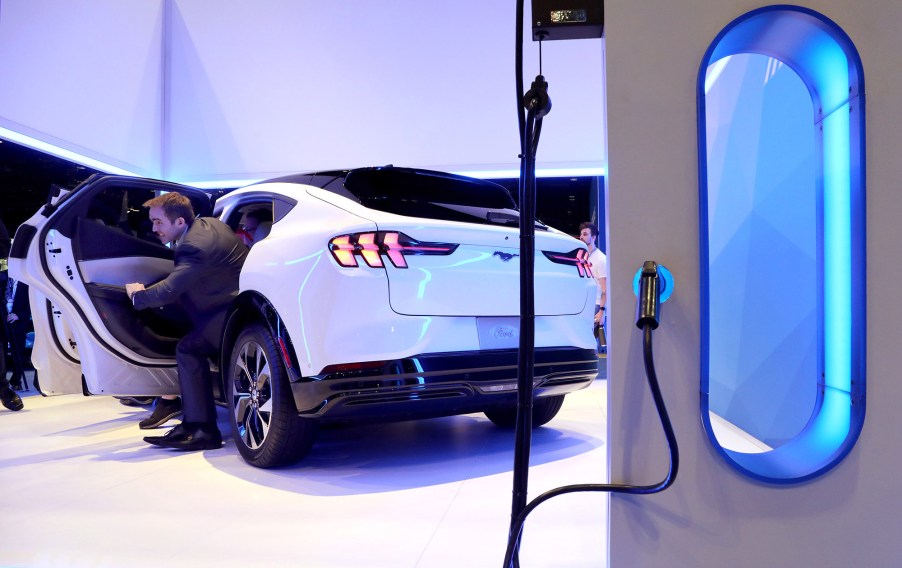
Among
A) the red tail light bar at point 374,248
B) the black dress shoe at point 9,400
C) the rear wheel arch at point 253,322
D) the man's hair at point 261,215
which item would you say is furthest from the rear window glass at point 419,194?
the black dress shoe at point 9,400

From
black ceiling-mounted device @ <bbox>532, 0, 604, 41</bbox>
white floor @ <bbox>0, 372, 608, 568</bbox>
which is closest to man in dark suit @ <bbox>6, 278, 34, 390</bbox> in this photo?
white floor @ <bbox>0, 372, 608, 568</bbox>

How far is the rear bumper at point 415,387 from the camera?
9.52 feet

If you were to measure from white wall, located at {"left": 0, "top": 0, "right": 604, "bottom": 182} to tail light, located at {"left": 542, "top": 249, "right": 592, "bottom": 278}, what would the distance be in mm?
4672

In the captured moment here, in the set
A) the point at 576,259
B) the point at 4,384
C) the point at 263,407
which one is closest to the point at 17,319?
the point at 4,384

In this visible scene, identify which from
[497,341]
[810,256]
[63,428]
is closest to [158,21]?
[63,428]

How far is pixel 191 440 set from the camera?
3861 mm

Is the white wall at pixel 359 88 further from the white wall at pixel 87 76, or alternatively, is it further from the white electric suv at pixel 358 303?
the white electric suv at pixel 358 303

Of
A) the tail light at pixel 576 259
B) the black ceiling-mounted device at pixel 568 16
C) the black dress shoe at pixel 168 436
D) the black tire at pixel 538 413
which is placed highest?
the black ceiling-mounted device at pixel 568 16

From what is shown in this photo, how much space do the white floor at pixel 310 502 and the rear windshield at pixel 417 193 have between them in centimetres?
118

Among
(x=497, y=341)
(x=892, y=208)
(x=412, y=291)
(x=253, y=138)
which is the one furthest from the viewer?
(x=253, y=138)

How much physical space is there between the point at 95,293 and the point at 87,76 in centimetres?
497

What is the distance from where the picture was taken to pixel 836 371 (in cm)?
160

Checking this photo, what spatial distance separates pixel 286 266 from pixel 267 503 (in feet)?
3.29

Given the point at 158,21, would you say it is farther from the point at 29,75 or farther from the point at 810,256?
the point at 810,256
